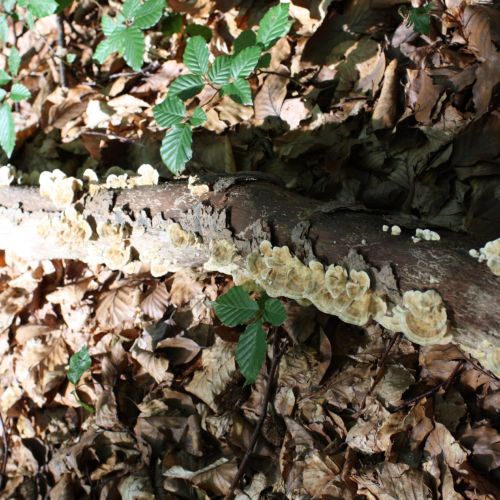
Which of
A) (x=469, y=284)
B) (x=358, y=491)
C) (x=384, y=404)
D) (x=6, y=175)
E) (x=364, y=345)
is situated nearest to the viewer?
(x=469, y=284)

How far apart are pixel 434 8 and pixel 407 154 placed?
2.89ft

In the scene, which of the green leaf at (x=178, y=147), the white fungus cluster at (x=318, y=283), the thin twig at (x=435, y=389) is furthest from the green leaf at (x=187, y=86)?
the thin twig at (x=435, y=389)

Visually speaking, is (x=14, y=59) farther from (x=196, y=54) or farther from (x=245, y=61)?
(x=245, y=61)

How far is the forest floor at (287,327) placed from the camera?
2369mm

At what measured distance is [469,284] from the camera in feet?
5.76

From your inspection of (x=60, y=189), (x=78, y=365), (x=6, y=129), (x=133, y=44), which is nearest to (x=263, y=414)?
(x=78, y=365)

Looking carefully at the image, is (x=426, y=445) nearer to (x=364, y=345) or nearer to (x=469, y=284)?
(x=364, y=345)

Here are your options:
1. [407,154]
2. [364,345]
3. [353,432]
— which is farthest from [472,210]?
[353,432]

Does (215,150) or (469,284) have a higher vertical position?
(469,284)

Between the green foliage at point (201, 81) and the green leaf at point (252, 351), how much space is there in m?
0.97

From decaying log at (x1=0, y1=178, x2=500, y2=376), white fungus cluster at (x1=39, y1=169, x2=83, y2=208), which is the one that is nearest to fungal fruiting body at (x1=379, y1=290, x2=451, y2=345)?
decaying log at (x1=0, y1=178, x2=500, y2=376)

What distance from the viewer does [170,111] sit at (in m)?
2.59

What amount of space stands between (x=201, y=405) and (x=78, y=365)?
92 cm

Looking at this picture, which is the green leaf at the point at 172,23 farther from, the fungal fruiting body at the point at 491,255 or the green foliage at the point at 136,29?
the fungal fruiting body at the point at 491,255
